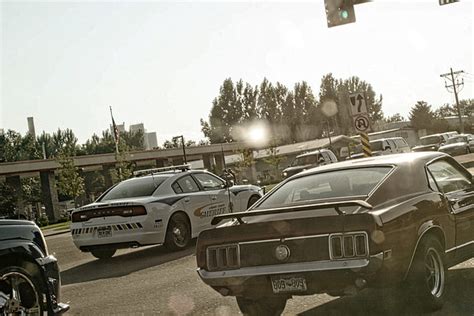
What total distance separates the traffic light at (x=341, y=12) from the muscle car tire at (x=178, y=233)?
30.5 feet

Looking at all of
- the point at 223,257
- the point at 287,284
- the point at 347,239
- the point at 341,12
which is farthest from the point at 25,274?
A: the point at 341,12

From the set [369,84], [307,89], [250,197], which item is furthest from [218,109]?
[250,197]

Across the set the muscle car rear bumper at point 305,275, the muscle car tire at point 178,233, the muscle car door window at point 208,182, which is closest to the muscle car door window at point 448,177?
the muscle car rear bumper at point 305,275

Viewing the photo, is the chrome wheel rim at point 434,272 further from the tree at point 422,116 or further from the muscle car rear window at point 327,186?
the tree at point 422,116

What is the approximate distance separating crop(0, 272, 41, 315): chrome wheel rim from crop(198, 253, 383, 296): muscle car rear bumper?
1.53 meters

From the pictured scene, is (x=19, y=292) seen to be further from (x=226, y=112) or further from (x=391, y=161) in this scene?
(x=226, y=112)

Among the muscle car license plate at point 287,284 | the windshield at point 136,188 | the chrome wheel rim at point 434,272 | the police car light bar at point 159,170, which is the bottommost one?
the chrome wheel rim at point 434,272

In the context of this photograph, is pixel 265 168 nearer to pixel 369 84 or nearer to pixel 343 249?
pixel 369 84

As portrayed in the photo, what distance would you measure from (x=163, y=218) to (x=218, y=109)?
8148 centimetres

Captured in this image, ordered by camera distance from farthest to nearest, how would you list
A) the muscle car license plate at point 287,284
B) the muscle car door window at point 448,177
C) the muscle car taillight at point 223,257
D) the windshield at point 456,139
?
1. the windshield at point 456,139
2. the muscle car door window at point 448,177
3. the muscle car taillight at point 223,257
4. the muscle car license plate at point 287,284

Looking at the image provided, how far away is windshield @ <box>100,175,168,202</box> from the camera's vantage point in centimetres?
1270

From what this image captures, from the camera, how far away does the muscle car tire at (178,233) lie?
40.4 ft

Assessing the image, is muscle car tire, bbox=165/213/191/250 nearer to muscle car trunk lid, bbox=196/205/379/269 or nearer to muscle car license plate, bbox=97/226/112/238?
muscle car license plate, bbox=97/226/112/238

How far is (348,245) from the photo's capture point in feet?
17.0
